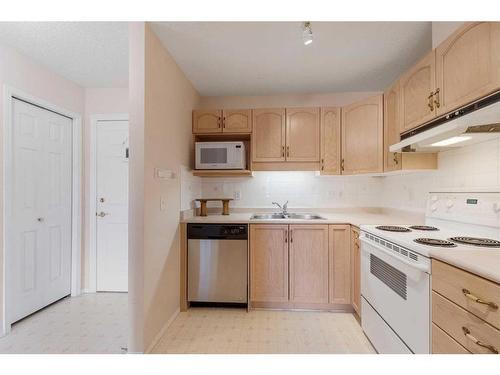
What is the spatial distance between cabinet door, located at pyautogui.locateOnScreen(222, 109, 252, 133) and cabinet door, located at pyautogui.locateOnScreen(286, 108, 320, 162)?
43 cm

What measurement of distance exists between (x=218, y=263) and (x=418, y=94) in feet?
7.03

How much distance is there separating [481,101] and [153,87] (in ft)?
6.43

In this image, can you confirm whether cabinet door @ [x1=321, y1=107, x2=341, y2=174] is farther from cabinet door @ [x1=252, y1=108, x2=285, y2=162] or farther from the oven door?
the oven door

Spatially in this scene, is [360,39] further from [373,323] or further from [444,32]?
[373,323]

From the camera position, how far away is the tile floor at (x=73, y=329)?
5.75ft

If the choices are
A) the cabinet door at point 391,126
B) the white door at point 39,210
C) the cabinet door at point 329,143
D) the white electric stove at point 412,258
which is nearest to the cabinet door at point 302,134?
the cabinet door at point 329,143

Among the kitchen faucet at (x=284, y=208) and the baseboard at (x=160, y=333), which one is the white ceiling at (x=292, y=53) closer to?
the kitchen faucet at (x=284, y=208)

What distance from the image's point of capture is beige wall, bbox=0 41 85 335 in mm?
1923

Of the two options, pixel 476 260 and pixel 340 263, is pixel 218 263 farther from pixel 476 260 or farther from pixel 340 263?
pixel 476 260

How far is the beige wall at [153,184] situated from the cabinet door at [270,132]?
0.84 meters

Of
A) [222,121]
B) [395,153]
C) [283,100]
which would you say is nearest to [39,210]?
[222,121]

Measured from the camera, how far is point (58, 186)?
247 cm

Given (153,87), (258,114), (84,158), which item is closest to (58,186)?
(84,158)

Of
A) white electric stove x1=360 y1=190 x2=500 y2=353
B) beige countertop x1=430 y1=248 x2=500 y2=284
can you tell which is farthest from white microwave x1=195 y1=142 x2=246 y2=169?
beige countertop x1=430 y1=248 x2=500 y2=284
